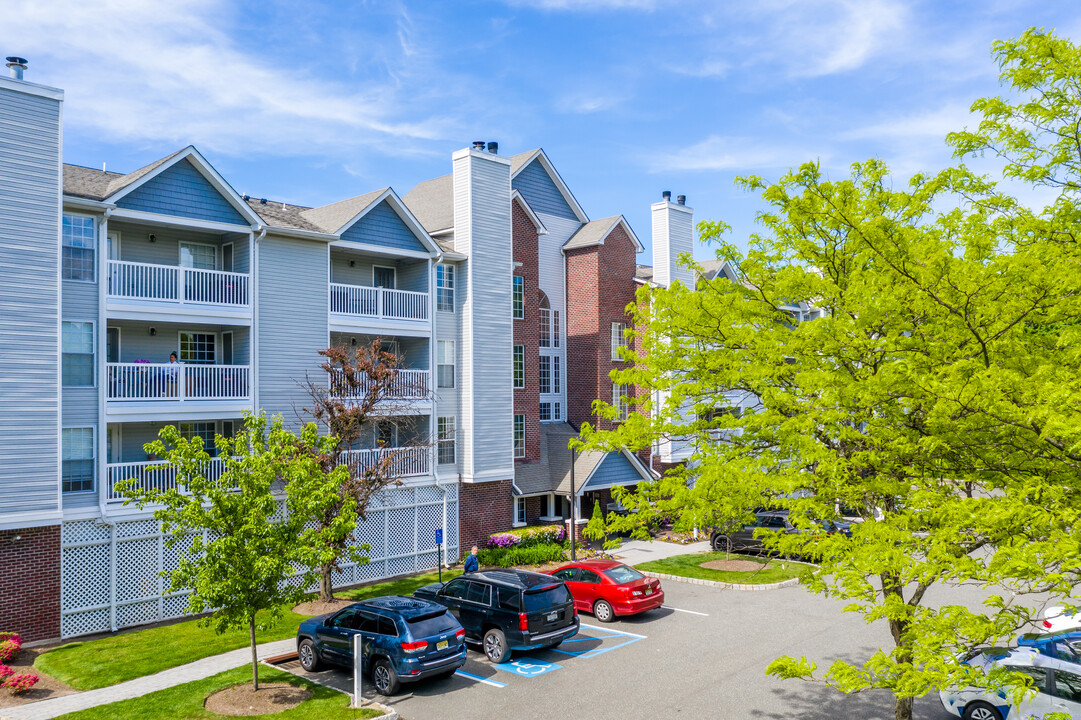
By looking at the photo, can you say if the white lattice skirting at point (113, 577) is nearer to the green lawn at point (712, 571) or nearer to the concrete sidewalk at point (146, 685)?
the concrete sidewalk at point (146, 685)

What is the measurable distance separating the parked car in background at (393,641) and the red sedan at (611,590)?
5.58m

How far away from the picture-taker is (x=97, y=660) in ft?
56.9

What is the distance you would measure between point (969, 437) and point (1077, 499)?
1430 millimetres

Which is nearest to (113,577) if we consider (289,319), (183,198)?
(289,319)

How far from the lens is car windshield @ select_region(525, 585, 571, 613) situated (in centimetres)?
1705

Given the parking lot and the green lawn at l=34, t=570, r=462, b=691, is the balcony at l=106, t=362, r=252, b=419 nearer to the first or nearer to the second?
the green lawn at l=34, t=570, r=462, b=691

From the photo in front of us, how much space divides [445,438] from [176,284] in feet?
34.6

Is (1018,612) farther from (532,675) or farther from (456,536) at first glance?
(456,536)

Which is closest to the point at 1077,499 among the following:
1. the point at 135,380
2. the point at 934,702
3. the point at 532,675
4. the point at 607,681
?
the point at 934,702

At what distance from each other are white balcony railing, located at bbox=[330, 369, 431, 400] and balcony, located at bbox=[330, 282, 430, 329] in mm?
1755

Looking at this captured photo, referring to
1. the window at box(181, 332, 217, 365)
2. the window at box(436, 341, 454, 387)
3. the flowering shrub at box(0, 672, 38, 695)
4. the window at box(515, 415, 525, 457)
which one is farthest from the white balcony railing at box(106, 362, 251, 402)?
the window at box(515, 415, 525, 457)

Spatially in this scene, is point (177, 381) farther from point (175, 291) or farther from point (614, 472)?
point (614, 472)

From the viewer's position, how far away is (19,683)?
15.0 meters

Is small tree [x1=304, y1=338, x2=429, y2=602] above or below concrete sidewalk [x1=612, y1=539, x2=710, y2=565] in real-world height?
above
